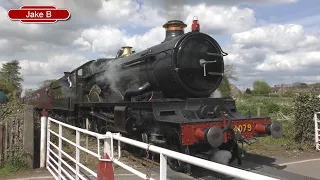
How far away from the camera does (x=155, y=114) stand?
23.3 feet

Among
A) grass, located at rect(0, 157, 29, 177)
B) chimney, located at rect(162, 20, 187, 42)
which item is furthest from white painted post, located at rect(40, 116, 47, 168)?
chimney, located at rect(162, 20, 187, 42)

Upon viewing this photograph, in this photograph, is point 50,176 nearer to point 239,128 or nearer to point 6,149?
point 6,149

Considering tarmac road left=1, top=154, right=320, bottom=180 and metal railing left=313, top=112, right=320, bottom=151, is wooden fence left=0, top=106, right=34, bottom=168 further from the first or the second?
metal railing left=313, top=112, right=320, bottom=151

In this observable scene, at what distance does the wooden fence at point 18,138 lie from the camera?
736 centimetres

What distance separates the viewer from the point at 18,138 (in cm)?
759

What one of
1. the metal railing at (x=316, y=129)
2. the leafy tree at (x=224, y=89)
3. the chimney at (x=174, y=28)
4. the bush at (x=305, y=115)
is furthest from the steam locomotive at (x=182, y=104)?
the bush at (x=305, y=115)

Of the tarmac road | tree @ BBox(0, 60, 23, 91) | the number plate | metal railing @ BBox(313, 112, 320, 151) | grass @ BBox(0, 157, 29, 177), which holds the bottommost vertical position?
the tarmac road

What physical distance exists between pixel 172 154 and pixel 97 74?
9.44m

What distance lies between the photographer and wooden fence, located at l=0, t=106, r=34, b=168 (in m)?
7.36

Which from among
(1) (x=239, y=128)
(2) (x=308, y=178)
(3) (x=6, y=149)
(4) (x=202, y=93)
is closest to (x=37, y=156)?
(3) (x=6, y=149)

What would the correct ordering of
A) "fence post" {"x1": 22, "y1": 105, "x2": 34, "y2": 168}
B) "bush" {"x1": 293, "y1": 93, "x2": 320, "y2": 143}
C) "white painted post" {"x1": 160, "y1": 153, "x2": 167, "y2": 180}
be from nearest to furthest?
"white painted post" {"x1": 160, "y1": 153, "x2": 167, "y2": 180}
"fence post" {"x1": 22, "y1": 105, "x2": 34, "y2": 168}
"bush" {"x1": 293, "y1": 93, "x2": 320, "y2": 143}

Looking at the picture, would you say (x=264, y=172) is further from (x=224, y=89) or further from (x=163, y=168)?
(x=224, y=89)

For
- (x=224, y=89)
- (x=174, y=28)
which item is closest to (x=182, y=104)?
(x=174, y=28)

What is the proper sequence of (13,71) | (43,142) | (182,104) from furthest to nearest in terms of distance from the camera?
(13,71), (43,142), (182,104)
